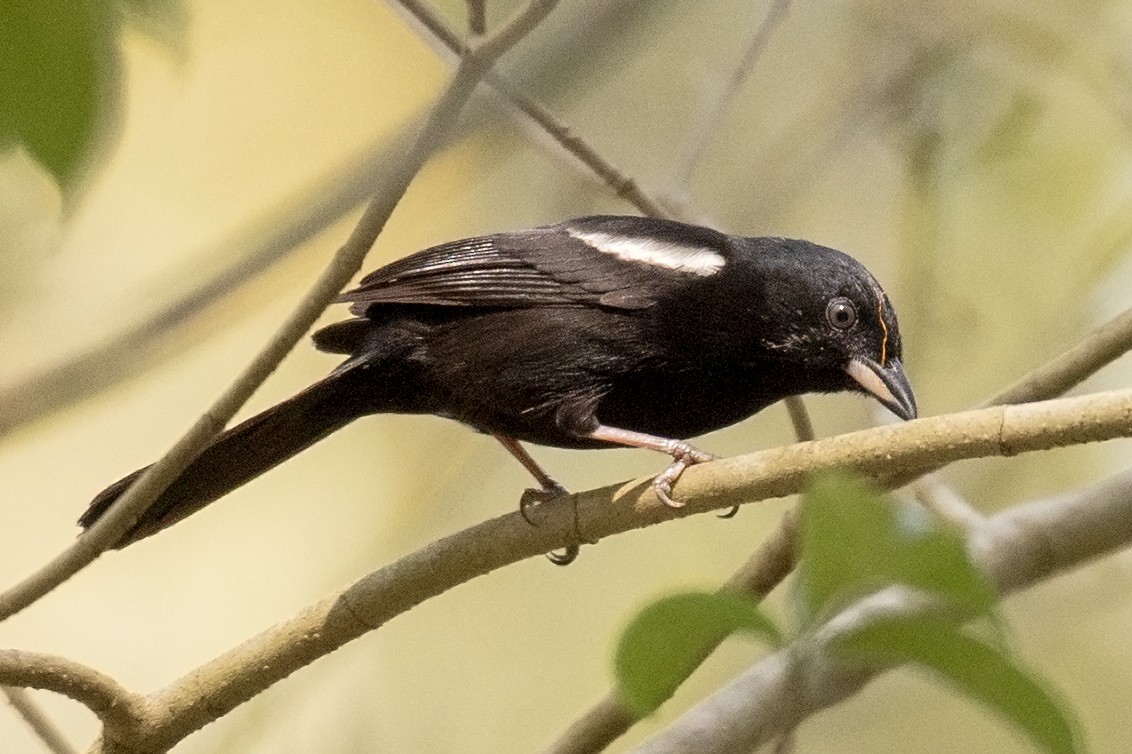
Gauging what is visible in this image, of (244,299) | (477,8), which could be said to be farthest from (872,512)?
(244,299)

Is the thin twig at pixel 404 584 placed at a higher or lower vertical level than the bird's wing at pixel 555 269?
lower

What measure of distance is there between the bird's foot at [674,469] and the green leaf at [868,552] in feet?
3.95

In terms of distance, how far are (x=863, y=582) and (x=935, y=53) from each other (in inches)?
141

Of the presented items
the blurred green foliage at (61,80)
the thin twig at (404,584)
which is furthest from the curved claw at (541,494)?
the blurred green foliage at (61,80)

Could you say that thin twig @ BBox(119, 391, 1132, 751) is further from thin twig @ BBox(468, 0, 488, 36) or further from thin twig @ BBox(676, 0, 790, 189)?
thin twig @ BBox(676, 0, 790, 189)

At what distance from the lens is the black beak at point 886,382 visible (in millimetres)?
3016

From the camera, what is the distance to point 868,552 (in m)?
0.88

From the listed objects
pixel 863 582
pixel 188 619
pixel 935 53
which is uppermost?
pixel 935 53

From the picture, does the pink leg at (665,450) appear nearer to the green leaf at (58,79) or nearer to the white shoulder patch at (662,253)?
the white shoulder patch at (662,253)

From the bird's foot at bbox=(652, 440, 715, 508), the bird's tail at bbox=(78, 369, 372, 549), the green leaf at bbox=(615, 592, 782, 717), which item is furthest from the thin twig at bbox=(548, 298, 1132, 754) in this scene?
the green leaf at bbox=(615, 592, 782, 717)

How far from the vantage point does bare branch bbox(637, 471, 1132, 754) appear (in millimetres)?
2373

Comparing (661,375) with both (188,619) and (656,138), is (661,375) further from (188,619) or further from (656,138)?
(188,619)

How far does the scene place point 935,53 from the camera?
13.5 feet

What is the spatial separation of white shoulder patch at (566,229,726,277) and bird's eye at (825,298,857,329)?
291 millimetres
